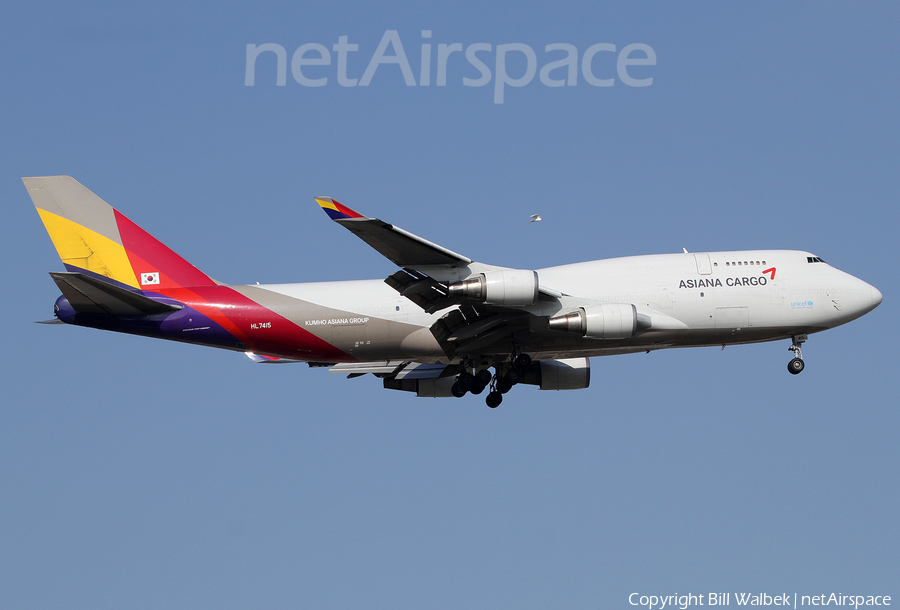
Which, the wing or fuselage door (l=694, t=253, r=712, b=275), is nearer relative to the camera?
the wing

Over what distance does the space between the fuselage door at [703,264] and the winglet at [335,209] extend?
547 inches

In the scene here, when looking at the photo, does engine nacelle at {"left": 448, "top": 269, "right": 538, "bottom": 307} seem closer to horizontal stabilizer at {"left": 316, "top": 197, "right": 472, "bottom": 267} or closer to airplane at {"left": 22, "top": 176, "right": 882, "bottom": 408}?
horizontal stabilizer at {"left": 316, "top": 197, "right": 472, "bottom": 267}

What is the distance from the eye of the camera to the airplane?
3309 centimetres

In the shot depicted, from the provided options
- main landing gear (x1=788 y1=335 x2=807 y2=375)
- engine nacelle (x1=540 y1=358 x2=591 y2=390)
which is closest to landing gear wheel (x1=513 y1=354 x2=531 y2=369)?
engine nacelle (x1=540 y1=358 x2=591 y2=390)

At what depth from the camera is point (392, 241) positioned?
96.3 feet

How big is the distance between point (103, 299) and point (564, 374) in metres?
18.1

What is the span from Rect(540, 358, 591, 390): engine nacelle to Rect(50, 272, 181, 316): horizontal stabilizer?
15.0 meters

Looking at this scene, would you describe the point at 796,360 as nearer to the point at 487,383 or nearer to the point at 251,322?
the point at 487,383

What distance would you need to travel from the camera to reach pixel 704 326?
34344 mm

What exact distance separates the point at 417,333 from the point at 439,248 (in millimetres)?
5226

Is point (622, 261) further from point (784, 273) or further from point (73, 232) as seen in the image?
point (73, 232)

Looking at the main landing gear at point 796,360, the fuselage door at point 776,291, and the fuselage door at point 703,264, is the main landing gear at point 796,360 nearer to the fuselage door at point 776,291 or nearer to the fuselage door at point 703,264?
the fuselage door at point 776,291

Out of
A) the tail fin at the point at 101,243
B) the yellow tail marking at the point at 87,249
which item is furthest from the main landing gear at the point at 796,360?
the yellow tail marking at the point at 87,249

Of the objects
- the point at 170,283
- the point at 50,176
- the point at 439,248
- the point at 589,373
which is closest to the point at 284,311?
the point at 170,283
